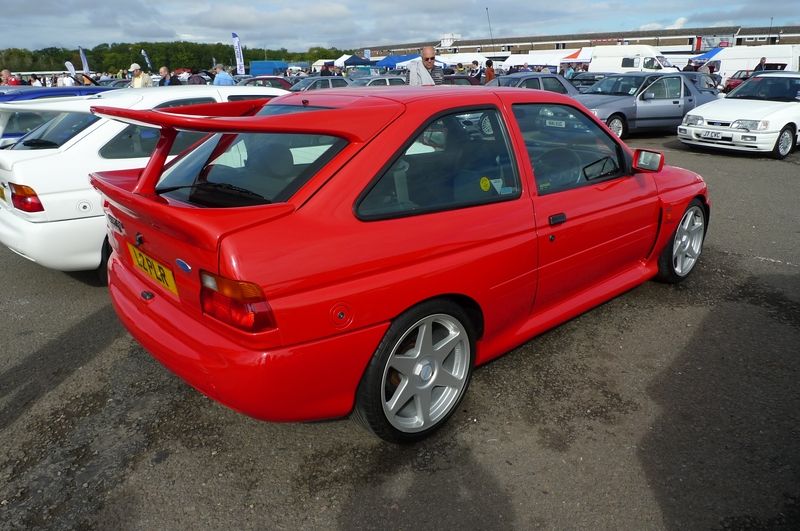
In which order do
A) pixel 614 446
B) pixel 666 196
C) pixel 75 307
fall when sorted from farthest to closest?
pixel 75 307
pixel 666 196
pixel 614 446

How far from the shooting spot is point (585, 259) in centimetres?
323

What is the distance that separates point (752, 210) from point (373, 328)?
6.32 m

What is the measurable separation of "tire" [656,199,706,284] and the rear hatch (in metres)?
2.63

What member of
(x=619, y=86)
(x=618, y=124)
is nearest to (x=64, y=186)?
(x=618, y=124)

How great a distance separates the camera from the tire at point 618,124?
12040mm

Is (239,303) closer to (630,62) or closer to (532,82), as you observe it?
(532,82)

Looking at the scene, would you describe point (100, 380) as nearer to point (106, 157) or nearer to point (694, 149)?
point (106, 157)

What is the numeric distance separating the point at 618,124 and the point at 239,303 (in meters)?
11.9

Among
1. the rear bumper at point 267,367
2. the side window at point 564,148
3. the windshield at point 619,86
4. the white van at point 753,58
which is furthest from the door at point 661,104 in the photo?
the white van at point 753,58

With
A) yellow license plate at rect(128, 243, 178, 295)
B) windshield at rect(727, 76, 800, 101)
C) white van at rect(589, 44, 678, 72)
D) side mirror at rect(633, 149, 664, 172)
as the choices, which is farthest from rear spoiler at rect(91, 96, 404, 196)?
white van at rect(589, 44, 678, 72)

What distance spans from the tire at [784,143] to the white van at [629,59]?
18.7 meters

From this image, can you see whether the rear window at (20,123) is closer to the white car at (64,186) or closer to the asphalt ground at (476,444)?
the white car at (64,186)

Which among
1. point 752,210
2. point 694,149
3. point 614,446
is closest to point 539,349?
point 614,446

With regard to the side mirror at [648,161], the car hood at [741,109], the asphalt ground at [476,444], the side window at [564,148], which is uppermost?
the side window at [564,148]
